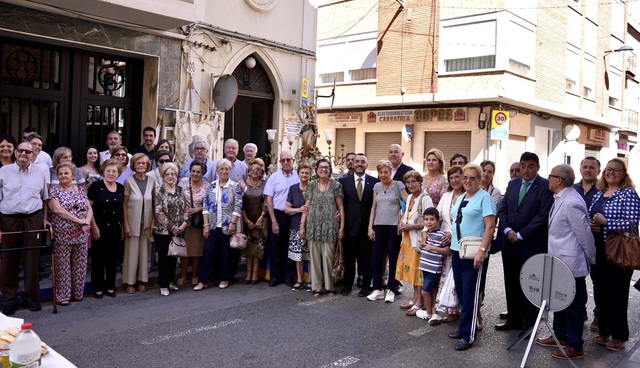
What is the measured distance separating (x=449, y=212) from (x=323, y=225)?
76.0 inches

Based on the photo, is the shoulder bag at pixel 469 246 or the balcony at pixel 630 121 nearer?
the shoulder bag at pixel 469 246

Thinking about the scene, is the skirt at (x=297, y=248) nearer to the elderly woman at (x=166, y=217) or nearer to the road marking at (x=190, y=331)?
the elderly woman at (x=166, y=217)

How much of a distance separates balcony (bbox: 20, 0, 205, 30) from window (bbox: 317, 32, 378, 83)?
14218 mm

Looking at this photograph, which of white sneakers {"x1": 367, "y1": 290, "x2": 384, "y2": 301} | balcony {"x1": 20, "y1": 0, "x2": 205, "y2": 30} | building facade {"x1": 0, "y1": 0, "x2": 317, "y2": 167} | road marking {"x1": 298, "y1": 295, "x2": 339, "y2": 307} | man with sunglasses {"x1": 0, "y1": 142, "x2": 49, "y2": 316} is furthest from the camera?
building facade {"x1": 0, "y1": 0, "x2": 317, "y2": 167}

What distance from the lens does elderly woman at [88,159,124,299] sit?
711 cm

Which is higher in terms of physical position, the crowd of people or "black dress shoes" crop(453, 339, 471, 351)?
the crowd of people

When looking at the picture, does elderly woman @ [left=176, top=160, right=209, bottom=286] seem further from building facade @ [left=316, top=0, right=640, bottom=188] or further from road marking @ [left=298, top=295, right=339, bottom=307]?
building facade @ [left=316, top=0, right=640, bottom=188]

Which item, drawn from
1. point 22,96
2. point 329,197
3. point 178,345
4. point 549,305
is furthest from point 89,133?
point 549,305

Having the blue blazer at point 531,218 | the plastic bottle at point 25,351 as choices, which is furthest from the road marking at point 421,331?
the plastic bottle at point 25,351

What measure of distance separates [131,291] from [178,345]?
7.71 feet

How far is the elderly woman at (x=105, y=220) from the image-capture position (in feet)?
23.3

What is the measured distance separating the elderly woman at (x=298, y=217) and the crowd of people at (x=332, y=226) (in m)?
0.02

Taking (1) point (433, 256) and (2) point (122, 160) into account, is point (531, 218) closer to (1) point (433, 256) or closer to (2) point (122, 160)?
(1) point (433, 256)

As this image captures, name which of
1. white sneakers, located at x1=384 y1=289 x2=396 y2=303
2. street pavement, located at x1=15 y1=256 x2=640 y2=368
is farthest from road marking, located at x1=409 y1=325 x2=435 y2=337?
white sneakers, located at x1=384 y1=289 x2=396 y2=303
